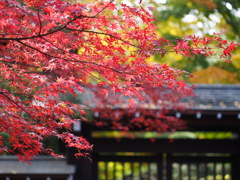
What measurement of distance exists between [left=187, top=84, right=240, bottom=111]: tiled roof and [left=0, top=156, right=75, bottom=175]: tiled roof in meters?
2.79

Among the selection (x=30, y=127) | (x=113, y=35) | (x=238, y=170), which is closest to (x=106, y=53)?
(x=113, y=35)

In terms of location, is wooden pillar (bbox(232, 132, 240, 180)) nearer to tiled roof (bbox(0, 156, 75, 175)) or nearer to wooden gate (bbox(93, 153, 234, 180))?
wooden gate (bbox(93, 153, 234, 180))

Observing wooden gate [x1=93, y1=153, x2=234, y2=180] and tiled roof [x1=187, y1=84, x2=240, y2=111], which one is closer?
tiled roof [x1=187, y1=84, x2=240, y2=111]

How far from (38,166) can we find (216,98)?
13.0 feet

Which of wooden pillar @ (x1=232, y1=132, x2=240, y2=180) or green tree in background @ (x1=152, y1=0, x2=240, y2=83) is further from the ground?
green tree in background @ (x1=152, y1=0, x2=240, y2=83)

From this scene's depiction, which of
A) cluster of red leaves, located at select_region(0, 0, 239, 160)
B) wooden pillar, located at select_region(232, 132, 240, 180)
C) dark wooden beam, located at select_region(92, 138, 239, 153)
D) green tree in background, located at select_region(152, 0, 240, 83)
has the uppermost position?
green tree in background, located at select_region(152, 0, 240, 83)

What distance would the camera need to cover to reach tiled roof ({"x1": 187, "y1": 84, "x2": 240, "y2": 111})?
23.1 ft

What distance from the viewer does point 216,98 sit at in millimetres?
7703

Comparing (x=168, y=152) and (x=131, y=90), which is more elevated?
(x=131, y=90)

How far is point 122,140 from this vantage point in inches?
297

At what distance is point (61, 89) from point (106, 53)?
567 mm

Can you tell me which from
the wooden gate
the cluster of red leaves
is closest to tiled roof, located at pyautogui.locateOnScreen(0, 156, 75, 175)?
the wooden gate

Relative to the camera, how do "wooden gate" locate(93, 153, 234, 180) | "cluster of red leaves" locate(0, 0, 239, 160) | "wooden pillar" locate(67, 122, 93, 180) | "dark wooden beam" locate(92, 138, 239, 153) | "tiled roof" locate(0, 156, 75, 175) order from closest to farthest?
"cluster of red leaves" locate(0, 0, 239, 160), "tiled roof" locate(0, 156, 75, 175), "wooden pillar" locate(67, 122, 93, 180), "dark wooden beam" locate(92, 138, 239, 153), "wooden gate" locate(93, 153, 234, 180)

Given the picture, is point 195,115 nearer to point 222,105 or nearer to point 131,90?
point 222,105
